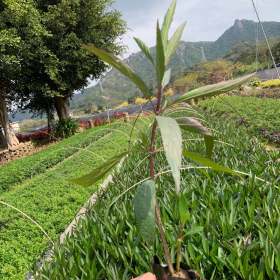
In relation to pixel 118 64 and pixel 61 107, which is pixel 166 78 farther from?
pixel 61 107

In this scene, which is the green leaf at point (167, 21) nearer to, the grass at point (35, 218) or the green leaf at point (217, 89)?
the green leaf at point (217, 89)

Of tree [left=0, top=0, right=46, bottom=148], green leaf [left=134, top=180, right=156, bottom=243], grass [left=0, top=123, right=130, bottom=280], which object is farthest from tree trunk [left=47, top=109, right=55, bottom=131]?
green leaf [left=134, top=180, right=156, bottom=243]

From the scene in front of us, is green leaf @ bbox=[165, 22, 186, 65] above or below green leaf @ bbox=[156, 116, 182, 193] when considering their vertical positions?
above

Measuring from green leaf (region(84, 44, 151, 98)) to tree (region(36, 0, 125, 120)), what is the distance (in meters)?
21.5

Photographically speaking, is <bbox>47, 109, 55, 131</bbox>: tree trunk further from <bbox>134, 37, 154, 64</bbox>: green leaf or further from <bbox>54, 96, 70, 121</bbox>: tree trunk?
<bbox>134, 37, 154, 64</bbox>: green leaf

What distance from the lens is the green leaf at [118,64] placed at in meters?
1.47

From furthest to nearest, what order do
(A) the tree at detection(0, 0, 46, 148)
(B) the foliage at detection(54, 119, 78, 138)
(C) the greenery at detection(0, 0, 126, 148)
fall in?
(B) the foliage at detection(54, 119, 78, 138) < (C) the greenery at detection(0, 0, 126, 148) < (A) the tree at detection(0, 0, 46, 148)

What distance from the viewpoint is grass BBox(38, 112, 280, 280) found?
7.50 ft

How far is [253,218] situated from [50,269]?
51.4 inches

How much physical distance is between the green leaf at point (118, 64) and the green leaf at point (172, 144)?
306 mm

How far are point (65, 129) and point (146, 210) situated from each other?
2513cm

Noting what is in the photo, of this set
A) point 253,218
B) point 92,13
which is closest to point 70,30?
point 92,13

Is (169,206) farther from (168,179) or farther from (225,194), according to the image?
(168,179)

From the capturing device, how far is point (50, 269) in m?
2.87
